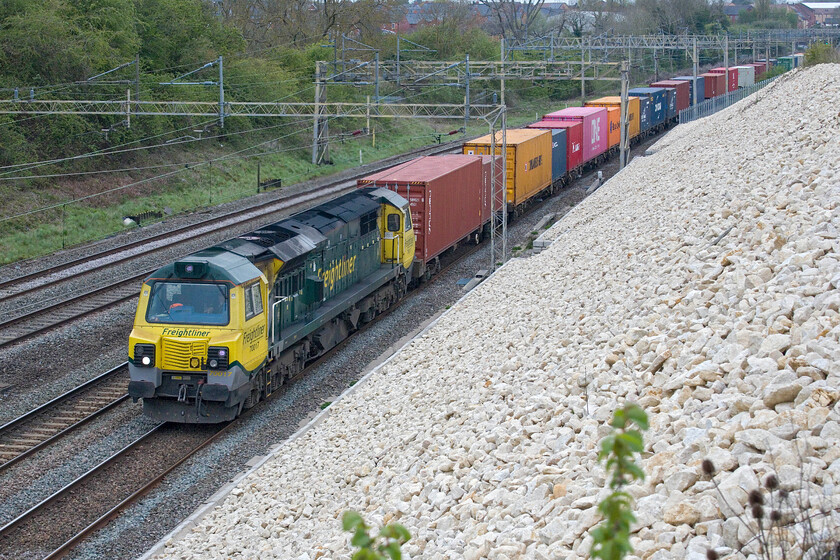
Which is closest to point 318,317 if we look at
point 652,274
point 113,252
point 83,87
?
point 652,274

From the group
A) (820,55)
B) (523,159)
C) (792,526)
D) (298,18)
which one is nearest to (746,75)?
(820,55)

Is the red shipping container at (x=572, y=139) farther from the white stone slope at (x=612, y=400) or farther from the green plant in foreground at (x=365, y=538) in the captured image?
the green plant in foreground at (x=365, y=538)

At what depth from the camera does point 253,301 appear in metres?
16.3

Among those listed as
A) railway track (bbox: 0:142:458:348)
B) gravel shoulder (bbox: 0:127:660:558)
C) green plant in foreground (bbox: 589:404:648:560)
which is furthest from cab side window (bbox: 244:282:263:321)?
green plant in foreground (bbox: 589:404:648:560)

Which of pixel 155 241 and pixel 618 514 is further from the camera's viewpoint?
pixel 155 241

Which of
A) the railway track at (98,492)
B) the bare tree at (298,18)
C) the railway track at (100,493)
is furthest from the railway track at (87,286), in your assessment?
the bare tree at (298,18)

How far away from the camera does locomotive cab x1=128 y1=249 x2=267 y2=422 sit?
51.2ft

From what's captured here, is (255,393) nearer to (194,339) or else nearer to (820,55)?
(194,339)

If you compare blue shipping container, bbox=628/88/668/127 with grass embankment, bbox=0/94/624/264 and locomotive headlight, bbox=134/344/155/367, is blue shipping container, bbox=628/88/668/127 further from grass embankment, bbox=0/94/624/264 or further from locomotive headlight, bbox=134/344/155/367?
locomotive headlight, bbox=134/344/155/367

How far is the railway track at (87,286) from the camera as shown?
73.7 feet

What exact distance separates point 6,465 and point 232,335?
165 inches

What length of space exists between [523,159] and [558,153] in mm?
6895

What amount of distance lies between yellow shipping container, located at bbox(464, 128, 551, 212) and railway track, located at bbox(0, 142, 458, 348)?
31.4 ft

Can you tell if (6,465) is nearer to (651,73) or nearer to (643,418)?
(643,418)
